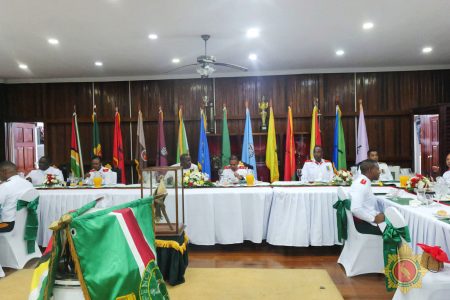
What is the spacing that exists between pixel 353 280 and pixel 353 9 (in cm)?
324

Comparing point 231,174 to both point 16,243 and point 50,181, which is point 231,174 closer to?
point 50,181

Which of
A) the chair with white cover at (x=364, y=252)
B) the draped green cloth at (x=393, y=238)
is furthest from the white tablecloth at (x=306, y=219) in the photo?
the draped green cloth at (x=393, y=238)

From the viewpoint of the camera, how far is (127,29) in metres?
5.24

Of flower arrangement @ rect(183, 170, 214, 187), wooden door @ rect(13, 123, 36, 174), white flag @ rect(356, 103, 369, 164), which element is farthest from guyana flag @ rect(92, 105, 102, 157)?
white flag @ rect(356, 103, 369, 164)

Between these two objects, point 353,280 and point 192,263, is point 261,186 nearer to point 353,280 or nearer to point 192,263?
point 192,263

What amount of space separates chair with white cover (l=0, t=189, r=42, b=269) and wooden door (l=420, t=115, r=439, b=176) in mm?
8279

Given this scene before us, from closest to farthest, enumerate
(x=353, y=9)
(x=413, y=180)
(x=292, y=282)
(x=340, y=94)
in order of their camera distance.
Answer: (x=292, y=282), (x=413, y=180), (x=353, y=9), (x=340, y=94)

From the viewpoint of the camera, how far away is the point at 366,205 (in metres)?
3.69

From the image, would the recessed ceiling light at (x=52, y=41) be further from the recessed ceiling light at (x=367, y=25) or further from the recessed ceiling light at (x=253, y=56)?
the recessed ceiling light at (x=367, y=25)

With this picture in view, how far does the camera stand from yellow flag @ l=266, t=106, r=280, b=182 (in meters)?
7.85

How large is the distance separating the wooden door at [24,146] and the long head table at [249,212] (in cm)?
508

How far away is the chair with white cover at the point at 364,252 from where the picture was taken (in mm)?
3742

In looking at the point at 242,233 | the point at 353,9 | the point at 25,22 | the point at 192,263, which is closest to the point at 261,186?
the point at 242,233

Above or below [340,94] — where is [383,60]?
above
